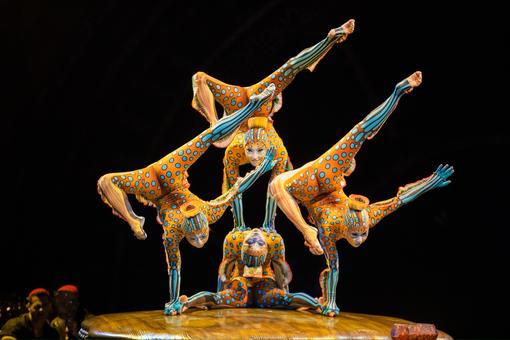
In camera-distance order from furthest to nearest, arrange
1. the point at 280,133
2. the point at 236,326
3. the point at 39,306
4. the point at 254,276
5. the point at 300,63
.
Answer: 1. the point at 280,133
2. the point at 39,306
3. the point at 300,63
4. the point at 254,276
5. the point at 236,326

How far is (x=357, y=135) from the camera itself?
352 centimetres

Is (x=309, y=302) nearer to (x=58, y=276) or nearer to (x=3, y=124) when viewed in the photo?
(x=58, y=276)

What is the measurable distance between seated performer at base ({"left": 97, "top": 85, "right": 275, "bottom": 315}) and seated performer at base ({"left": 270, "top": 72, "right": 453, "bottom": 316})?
331mm

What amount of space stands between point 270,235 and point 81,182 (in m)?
1.36

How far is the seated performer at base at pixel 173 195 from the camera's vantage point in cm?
343

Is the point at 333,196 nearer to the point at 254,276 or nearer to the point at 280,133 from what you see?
the point at 254,276

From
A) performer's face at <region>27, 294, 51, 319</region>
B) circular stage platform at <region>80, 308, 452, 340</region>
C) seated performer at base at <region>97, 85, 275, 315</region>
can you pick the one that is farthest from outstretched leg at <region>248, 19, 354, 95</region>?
performer's face at <region>27, 294, 51, 319</region>

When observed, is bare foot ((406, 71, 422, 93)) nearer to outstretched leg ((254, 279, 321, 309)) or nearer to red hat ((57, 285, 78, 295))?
outstretched leg ((254, 279, 321, 309))

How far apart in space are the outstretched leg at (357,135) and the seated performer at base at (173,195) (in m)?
0.40

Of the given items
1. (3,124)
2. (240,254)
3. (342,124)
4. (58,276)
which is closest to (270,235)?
(240,254)

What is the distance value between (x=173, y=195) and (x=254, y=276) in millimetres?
580

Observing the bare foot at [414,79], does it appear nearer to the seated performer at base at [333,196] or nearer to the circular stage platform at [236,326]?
the seated performer at base at [333,196]

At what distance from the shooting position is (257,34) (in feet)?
15.3

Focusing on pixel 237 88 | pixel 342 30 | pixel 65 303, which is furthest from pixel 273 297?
pixel 342 30
